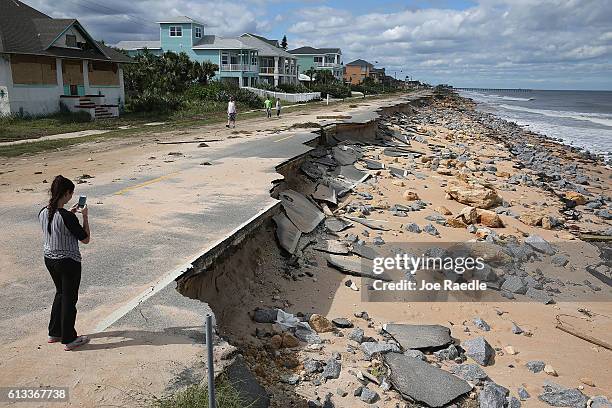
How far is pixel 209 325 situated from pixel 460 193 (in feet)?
41.5

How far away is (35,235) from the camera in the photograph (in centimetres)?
723

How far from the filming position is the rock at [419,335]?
6.25m

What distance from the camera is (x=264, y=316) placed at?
21.3ft

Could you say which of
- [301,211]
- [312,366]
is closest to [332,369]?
[312,366]

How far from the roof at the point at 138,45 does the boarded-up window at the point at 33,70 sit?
33.8 m

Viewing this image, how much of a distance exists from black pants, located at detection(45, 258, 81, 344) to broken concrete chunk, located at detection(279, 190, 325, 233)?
5962mm

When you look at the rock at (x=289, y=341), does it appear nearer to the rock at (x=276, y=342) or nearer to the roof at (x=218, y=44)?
the rock at (x=276, y=342)

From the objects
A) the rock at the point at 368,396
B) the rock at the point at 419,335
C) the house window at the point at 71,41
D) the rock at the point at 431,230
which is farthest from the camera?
the house window at the point at 71,41

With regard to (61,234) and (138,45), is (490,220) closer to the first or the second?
(61,234)

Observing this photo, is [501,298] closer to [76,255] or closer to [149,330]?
[149,330]

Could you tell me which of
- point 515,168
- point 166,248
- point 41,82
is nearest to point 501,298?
point 166,248

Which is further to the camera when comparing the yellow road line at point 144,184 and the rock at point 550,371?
the yellow road line at point 144,184

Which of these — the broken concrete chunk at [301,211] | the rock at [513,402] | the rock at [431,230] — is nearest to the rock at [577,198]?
the rock at [431,230]

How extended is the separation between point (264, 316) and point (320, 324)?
0.76 metres
